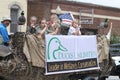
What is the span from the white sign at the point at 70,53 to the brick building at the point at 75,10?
18.0m

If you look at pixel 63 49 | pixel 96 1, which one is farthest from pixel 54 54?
pixel 96 1

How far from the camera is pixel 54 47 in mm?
10586

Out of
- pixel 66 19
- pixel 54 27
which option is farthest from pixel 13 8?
pixel 54 27

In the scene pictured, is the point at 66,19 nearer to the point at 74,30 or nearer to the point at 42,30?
Result: the point at 74,30

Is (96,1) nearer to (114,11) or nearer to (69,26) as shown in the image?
(114,11)

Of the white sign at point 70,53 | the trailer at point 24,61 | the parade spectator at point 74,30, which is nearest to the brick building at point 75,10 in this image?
the parade spectator at point 74,30

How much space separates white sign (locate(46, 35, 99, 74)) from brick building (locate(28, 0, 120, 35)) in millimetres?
18008

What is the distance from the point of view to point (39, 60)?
405 inches

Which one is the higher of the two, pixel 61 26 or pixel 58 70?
pixel 61 26

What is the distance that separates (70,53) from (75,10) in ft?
88.9

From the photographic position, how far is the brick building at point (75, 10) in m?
34.2

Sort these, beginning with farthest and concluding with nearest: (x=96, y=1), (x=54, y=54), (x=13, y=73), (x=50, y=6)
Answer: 1. (x=96, y=1)
2. (x=50, y=6)
3. (x=54, y=54)
4. (x=13, y=73)

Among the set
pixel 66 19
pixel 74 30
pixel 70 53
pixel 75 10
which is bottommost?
pixel 70 53

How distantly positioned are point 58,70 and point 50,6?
24838mm
